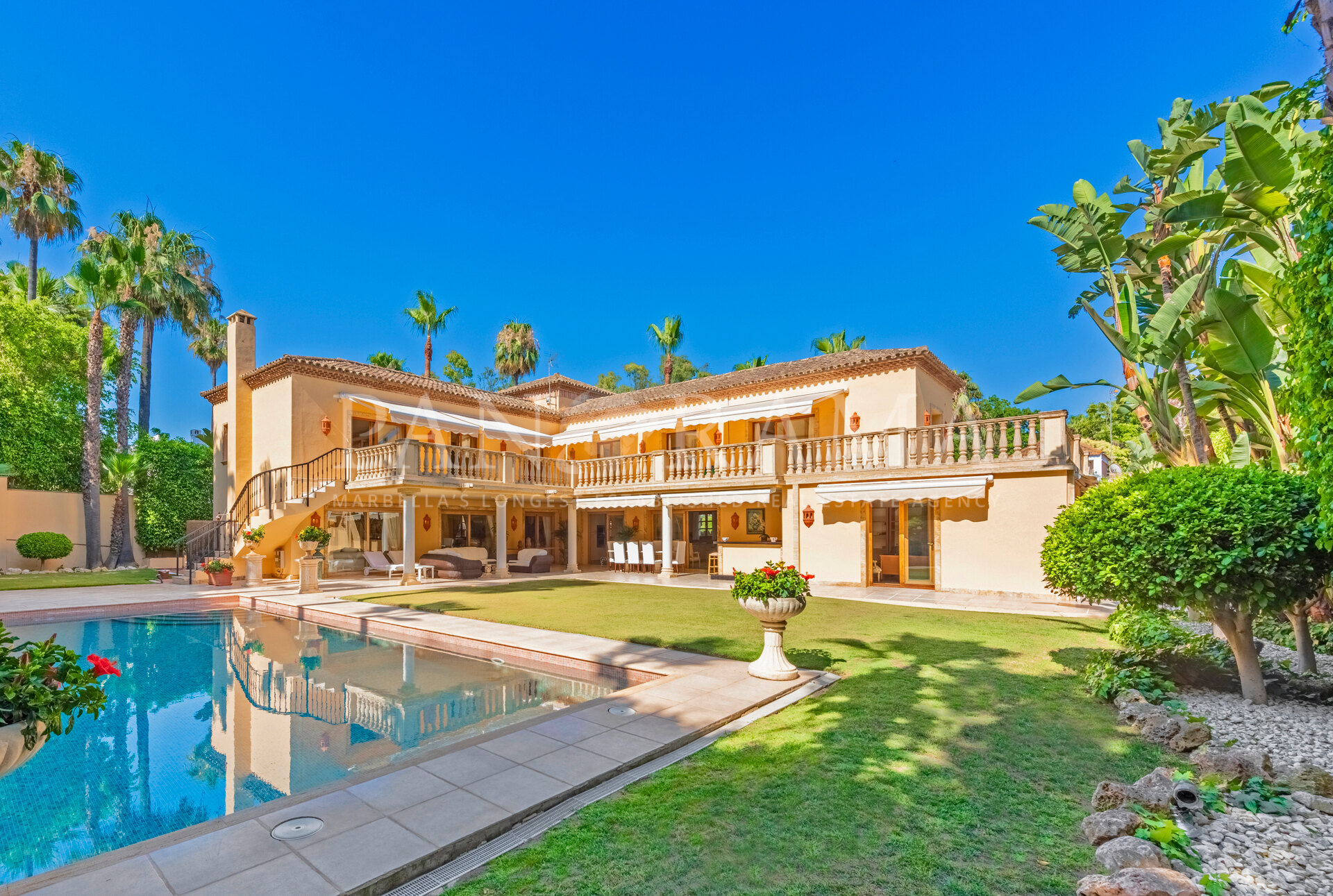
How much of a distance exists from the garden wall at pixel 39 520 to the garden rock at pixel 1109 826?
35.5m

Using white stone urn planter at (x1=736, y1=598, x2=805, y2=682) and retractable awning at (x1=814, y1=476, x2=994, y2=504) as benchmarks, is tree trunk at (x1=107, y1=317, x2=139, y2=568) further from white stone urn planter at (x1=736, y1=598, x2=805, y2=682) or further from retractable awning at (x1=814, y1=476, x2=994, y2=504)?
white stone urn planter at (x1=736, y1=598, x2=805, y2=682)

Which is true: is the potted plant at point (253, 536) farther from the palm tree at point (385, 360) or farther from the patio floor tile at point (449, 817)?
the palm tree at point (385, 360)

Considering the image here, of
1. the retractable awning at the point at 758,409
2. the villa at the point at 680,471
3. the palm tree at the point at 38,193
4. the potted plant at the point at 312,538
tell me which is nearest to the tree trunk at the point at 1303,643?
the villa at the point at 680,471

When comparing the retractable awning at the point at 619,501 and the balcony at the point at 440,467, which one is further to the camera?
the retractable awning at the point at 619,501

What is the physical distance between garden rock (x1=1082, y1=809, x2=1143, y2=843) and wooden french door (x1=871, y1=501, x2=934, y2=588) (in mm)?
14103

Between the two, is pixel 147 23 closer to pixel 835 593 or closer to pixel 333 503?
pixel 333 503

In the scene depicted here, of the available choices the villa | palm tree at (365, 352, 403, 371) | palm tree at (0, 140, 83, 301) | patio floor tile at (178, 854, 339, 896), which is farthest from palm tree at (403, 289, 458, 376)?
patio floor tile at (178, 854, 339, 896)

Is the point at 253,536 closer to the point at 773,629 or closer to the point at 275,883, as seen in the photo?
the point at 773,629

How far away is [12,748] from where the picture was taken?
271cm

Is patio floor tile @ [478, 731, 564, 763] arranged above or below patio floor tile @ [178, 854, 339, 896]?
below

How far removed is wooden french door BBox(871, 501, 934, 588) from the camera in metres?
17.8

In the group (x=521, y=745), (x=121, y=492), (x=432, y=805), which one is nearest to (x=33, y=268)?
(x=121, y=492)

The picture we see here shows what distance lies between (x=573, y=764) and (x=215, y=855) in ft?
8.10

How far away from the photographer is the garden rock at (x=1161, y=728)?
5.49 metres
